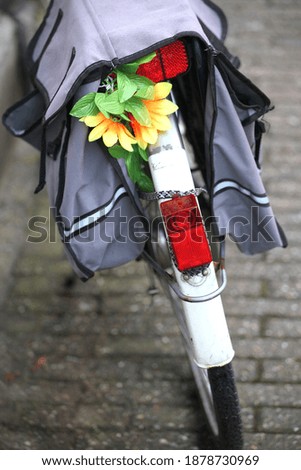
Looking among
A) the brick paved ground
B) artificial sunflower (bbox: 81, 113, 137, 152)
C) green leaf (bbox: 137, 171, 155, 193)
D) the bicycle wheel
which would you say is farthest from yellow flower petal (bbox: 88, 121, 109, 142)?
the brick paved ground

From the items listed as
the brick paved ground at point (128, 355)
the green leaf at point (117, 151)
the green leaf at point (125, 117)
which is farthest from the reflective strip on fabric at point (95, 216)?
the brick paved ground at point (128, 355)

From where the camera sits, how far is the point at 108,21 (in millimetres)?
2109

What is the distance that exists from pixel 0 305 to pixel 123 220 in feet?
4.46

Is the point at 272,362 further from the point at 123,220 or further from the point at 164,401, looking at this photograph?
the point at 123,220

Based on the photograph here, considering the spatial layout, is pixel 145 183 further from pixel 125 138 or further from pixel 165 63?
pixel 165 63

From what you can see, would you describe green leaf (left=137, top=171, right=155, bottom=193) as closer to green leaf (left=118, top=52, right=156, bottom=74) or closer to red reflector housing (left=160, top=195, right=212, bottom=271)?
red reflector housing (left=160, top=195, right=212, bottom=271)

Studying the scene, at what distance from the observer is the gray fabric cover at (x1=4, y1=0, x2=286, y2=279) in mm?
2020

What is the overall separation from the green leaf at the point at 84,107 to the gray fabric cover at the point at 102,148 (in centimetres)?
3

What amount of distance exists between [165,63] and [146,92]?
121 millimetres

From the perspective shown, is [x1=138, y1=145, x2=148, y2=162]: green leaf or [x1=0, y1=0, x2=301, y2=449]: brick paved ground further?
[x1=0, y1=0, x2=301, y2=449]: brick paved ground

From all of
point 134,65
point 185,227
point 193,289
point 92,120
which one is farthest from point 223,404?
point 134,65

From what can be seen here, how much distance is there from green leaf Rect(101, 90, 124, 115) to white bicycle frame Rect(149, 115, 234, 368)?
165 millimetres

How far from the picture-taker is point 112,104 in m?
1.99
